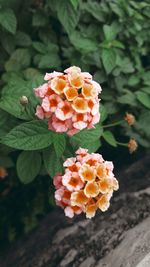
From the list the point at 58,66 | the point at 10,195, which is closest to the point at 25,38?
the point at 58,66

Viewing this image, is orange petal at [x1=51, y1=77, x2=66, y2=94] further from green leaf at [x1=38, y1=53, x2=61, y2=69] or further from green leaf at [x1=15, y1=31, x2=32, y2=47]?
green leaf at [x1=15, y1=31, x2=32, y2=47]

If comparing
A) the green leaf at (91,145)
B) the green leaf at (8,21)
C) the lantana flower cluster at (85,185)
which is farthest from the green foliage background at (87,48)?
the lantana flower cluster at (85,185)

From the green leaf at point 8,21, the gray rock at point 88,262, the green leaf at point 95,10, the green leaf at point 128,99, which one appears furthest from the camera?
the green leaf at point 95,10

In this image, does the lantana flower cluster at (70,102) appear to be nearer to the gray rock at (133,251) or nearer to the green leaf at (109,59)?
the gray rock at (133,251)

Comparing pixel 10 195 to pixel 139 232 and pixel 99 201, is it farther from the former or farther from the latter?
pixel 99 201

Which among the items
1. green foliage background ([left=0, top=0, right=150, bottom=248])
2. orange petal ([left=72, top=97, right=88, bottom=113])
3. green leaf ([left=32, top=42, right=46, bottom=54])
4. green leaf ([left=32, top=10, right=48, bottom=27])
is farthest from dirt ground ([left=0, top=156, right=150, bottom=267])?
green leaf ([left=32, top=10, right=48, bottom=27])

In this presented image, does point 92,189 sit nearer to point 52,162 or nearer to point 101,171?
point 101,171

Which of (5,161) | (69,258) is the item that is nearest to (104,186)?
(69,258)
